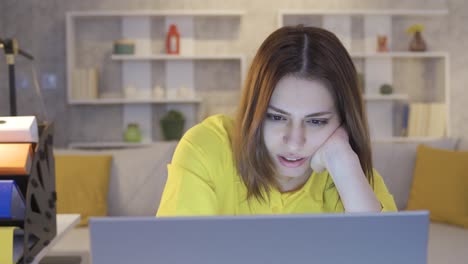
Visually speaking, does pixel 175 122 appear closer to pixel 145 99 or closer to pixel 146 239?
pixel 145 99

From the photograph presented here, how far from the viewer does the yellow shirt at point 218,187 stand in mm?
1189

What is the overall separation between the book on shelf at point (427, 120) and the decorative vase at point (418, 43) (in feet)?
1.41

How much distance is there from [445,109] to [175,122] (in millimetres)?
2046

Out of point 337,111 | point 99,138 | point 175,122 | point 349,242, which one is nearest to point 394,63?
point 175,122

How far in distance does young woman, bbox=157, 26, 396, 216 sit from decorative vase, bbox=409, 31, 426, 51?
11.3ft

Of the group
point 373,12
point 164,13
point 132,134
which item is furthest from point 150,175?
point 373,12

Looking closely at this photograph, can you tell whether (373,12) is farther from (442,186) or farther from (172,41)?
(442,186)

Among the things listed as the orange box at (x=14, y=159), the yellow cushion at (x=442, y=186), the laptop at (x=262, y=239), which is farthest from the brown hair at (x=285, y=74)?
the yellow cushion at (x=442, y=186)

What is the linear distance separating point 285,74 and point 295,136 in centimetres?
13

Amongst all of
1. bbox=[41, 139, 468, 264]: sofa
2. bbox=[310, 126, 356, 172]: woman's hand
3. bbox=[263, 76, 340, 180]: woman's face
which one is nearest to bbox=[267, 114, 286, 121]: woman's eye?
bbox=[263, 76, 340, 180]: woman's face

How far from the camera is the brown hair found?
4.00 feet

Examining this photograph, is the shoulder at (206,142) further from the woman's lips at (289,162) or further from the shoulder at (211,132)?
the woman's lips at (289,162)

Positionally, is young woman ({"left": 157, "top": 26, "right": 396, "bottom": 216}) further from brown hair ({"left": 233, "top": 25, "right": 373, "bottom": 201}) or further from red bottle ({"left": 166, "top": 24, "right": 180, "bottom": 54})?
red bottle ({"left": 166, "top": 24, "right": 180, "bottom": 54})

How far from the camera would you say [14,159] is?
127 cm
